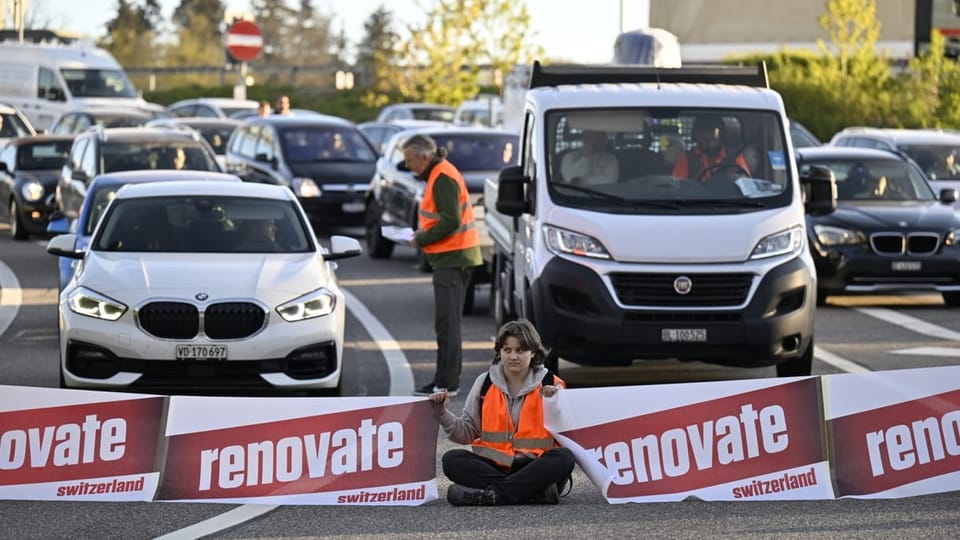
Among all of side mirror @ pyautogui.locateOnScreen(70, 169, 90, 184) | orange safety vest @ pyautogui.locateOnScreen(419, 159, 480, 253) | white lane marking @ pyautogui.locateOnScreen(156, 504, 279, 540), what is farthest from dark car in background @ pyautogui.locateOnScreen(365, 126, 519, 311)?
white lane marking @ pyautogui.locateOnScreen(156, 504, 279, 540)

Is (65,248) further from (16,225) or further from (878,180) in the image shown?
(16,225)

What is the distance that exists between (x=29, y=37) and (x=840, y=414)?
43.6 metres

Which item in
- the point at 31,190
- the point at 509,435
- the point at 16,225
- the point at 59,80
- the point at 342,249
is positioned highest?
the point at 342,249

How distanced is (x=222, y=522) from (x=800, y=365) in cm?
598

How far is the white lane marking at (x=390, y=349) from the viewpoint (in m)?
14.3

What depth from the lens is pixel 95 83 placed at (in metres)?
46.0

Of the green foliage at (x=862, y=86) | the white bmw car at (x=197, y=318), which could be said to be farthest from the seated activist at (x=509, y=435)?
the green foliage at (x=862, y=86)

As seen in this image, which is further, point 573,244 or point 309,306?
point 573,244

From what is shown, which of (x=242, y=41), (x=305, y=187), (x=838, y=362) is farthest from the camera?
(x=242, y=41)

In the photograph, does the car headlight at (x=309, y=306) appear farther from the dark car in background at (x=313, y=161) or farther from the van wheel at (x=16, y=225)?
the van wheel at (x=16, y=225)

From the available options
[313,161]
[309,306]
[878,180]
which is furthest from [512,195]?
[313,161]

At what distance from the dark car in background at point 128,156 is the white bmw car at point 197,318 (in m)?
9.46

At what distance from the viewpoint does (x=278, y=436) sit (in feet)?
32.7

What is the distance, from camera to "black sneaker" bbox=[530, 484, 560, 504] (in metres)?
9.70
